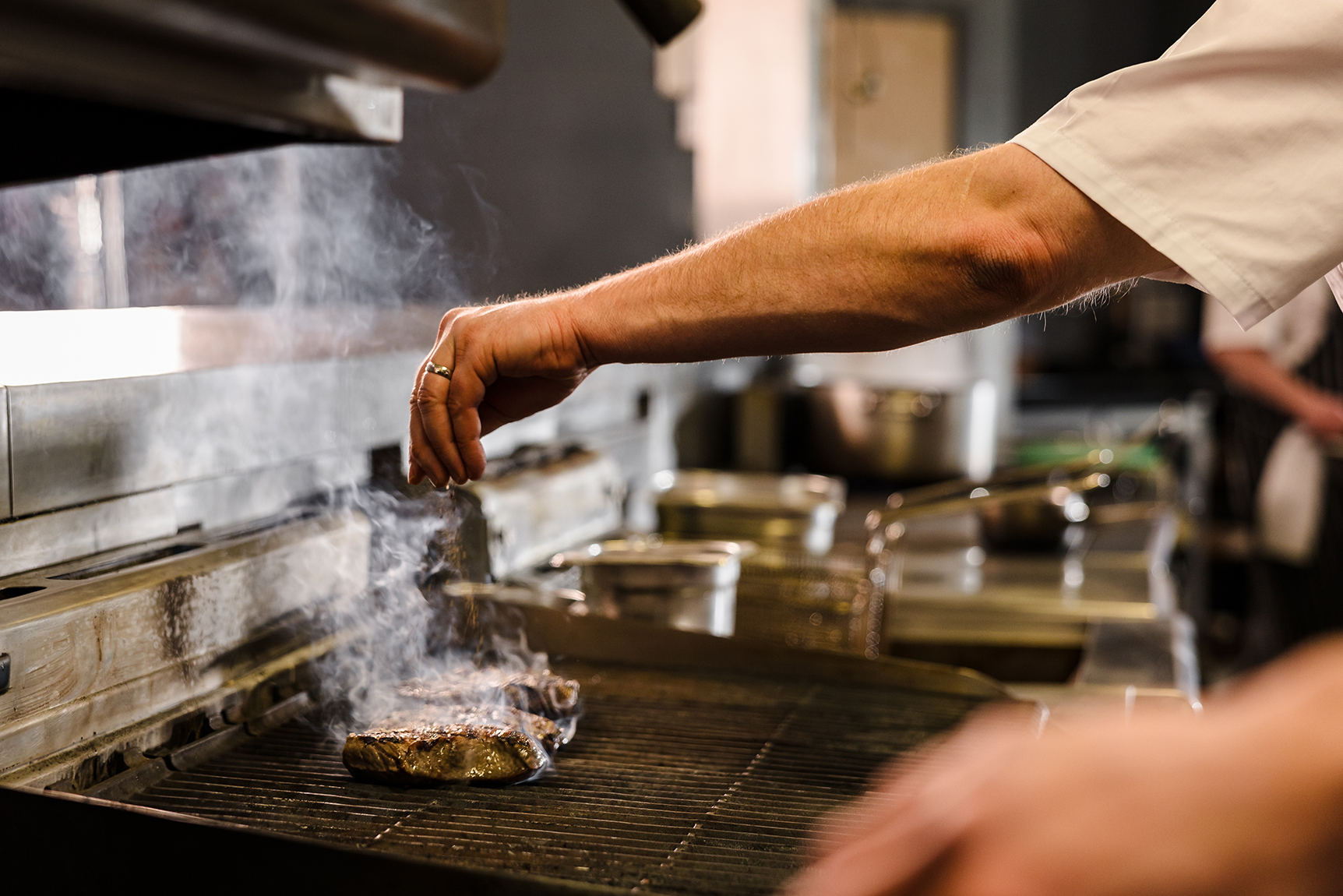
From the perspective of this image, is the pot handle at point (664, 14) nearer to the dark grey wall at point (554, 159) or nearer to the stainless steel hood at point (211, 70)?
the stainless steel hood at point (211, 70)

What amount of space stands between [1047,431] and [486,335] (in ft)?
15.4

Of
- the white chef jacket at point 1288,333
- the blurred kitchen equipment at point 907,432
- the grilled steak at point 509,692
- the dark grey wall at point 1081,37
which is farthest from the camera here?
the dark grey wall at point 1081,37

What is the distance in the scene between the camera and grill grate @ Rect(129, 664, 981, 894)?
0.97m

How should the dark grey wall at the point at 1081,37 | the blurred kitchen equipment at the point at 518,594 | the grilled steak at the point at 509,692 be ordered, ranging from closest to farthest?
the grilled steak at the point at 509,692 → the blurred kitchen equipment at the point at 518,594 → the dark grey wall at the point at 1081,37

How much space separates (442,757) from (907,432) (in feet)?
8.80

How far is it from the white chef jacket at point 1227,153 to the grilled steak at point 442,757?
805 millimetres

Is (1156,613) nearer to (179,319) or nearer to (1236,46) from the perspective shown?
(1236,46)

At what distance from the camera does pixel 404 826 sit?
103 centimetres

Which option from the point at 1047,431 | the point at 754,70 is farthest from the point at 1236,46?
the point at 1047,431

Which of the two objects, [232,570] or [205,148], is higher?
[205,148]

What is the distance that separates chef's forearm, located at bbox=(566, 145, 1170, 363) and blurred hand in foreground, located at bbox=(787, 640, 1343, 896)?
79cm

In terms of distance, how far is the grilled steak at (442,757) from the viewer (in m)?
1.13

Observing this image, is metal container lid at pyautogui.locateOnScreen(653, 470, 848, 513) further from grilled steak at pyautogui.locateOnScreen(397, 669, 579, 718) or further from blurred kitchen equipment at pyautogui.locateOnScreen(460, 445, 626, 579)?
grilled steak at pyautogui.locateOnScreen(397, 669, 579, 718)

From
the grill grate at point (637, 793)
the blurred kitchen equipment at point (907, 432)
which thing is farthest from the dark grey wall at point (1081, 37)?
the grill grate at point (637, 793)
